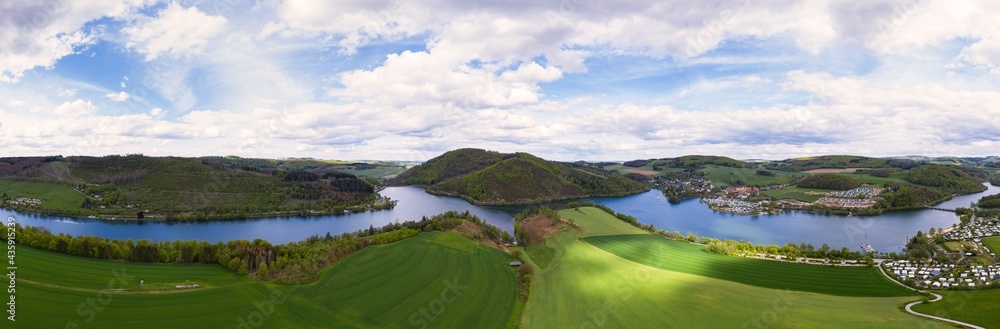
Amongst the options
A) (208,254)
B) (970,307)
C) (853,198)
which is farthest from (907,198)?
(208,254)

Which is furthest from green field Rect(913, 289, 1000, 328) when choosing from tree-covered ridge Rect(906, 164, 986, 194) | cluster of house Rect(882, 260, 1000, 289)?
tree-covered ridge Rect(906, 164, 986, 194)

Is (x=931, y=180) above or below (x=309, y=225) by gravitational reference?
above

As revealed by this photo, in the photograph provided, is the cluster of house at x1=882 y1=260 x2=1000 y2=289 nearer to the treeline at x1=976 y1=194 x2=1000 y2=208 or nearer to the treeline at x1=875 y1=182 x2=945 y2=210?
the treeline at x1=875 y1=182 x2=945 y2=210

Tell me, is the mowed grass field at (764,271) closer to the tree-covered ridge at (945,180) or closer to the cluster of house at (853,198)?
the cluster of house at (853,198)

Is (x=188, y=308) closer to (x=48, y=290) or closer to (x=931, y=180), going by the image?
(x=48, y=290)


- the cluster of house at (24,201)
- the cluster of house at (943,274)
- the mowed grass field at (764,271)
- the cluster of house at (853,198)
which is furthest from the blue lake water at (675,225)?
the mowed grass field at (764,271)

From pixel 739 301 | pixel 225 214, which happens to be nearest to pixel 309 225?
pixel 225 214
